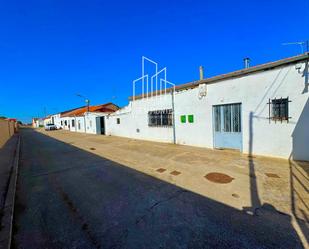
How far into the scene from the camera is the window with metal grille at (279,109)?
6184mm

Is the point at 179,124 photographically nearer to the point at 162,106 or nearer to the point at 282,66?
the point at 162,106

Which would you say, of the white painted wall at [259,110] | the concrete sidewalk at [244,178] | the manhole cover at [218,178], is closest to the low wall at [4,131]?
the concrete sidewalk at [244,178]

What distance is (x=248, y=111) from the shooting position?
7137mm

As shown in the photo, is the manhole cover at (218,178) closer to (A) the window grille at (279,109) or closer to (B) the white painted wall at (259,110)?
(B) the white painted wall at (259,110)

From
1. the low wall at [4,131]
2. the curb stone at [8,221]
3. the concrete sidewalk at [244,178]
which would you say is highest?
the low wall at [4,131]

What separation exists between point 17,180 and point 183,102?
814 cm

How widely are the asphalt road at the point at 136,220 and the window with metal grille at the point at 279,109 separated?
4.58 metres

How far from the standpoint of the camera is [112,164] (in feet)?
20.9

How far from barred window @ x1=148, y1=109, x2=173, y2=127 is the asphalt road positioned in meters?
6.87

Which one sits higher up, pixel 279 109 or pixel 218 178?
pixel 279 109

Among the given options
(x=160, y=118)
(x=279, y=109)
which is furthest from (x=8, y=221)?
(x=160, y=118)

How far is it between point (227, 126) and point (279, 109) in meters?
2.16

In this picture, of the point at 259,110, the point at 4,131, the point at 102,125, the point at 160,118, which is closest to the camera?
the point at 259,110

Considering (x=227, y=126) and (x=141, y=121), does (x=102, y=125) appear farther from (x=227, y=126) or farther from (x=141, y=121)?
(x=227, y=126)
